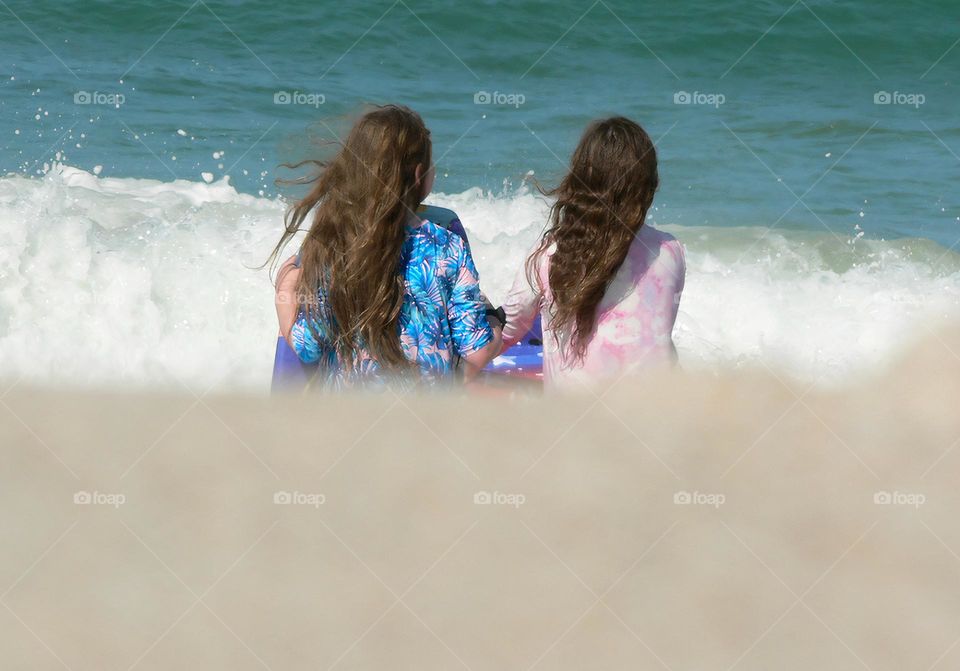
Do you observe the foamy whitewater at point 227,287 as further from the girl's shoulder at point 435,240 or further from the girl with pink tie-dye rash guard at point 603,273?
the girl's shoulder at point 435,240

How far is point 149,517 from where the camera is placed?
47.1 inches

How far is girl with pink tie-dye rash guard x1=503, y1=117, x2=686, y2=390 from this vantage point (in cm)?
258

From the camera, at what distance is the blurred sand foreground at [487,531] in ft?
3.75

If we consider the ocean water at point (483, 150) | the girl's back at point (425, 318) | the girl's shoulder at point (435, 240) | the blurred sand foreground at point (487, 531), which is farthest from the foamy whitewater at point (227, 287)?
the blurred sand foreground at point (487, 531)

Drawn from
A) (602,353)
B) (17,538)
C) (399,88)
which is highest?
(399,88)

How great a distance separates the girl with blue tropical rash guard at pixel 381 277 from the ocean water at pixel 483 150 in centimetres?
23

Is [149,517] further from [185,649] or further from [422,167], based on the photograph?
[422,167]

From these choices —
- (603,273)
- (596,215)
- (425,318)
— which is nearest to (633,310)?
(603,273)

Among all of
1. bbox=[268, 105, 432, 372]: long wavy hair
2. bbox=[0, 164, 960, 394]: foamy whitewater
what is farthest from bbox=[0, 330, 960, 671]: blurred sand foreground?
bbox=[0, 164, 960, 394]: foamy whitewater

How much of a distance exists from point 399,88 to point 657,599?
10.0 m

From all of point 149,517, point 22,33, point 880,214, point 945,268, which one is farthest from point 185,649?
point 22,33

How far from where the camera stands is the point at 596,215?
8.48 ft

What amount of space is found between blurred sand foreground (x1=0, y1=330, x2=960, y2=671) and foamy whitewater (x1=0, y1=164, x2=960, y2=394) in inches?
163

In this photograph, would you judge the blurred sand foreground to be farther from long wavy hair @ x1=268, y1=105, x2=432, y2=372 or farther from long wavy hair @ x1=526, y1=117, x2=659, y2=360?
long wavy hair @ x1=526, y1=117, x2=659, y2=360
